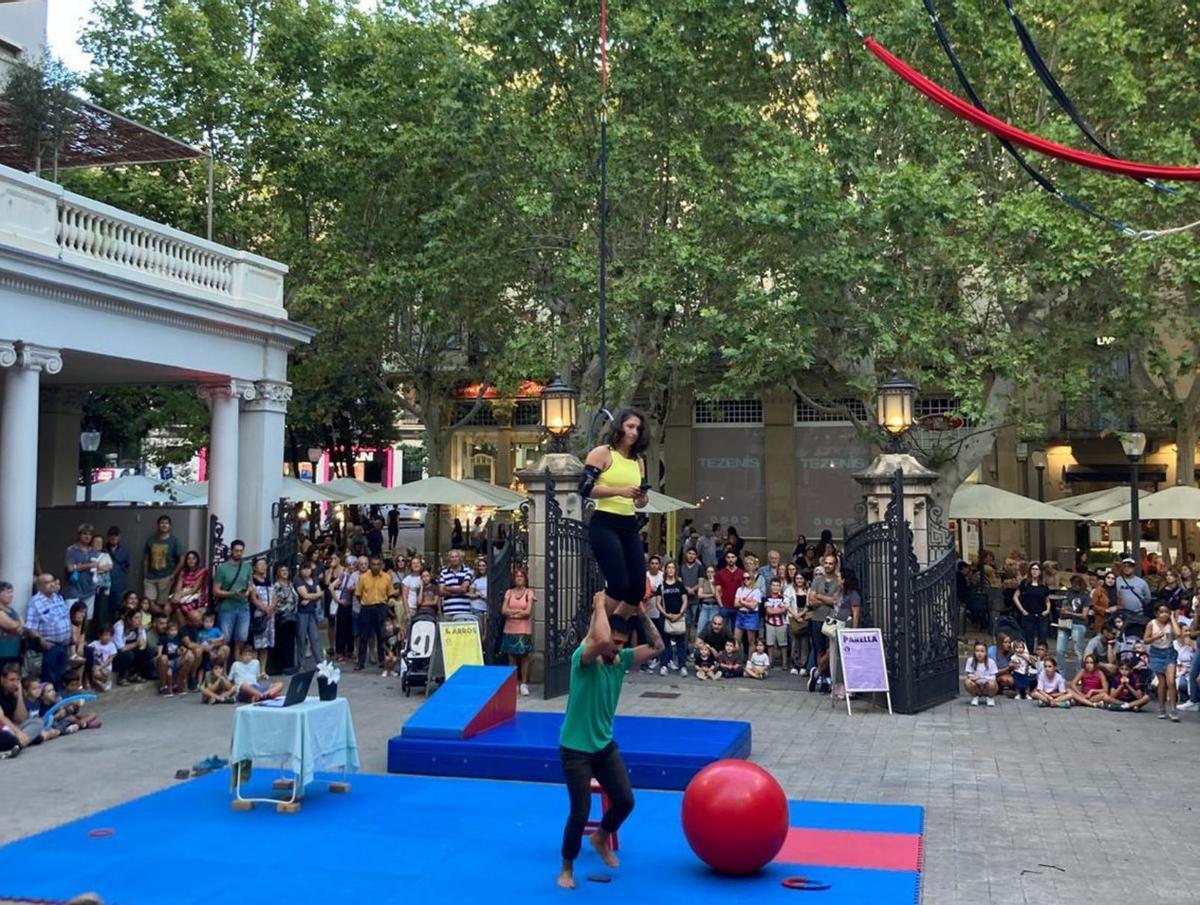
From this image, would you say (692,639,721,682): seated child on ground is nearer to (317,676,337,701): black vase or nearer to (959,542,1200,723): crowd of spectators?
(959,542,1200,723): crowd of spectators

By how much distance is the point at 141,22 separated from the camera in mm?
25469

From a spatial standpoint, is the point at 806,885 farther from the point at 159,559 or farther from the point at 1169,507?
the point at 1169,507

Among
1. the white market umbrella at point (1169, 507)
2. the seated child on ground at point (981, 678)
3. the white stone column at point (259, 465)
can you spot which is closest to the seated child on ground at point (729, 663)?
the seated child on ground at point (981, 678)

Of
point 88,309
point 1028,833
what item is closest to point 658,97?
point 88,309

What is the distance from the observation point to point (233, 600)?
1579cm

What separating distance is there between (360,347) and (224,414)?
8.99 metres

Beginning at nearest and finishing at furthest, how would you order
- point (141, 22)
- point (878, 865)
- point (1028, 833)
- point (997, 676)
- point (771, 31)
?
point (878, 865) < point (1028, 833) < point (997, 676) < point (771, 31) < point (141, 22)

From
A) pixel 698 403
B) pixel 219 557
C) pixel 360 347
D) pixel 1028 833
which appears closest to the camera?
pixel 1028 833

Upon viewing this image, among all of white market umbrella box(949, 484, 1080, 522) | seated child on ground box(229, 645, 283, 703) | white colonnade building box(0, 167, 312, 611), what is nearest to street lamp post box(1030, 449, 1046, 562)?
white market umbrella box(949, 484, 1080, 522)

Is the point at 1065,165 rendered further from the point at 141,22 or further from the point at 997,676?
the point at 141,22

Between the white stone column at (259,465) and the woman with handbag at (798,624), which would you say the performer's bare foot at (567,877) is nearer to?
the woman with handbag at (798,624)

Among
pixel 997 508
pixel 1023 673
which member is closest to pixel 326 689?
pixel 1023 673

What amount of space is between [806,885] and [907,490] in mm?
9157

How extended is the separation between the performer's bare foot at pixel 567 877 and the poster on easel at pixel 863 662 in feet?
25.3
